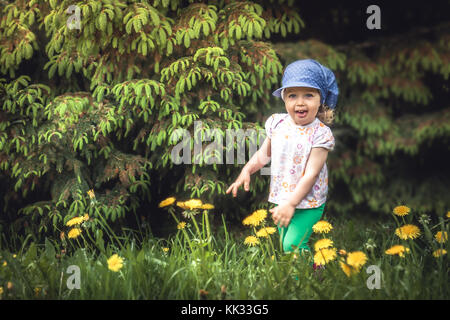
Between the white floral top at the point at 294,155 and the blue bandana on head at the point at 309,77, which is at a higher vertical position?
the blue bandana on head at the point at 309,77

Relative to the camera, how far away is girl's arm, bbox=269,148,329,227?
7.13 feet

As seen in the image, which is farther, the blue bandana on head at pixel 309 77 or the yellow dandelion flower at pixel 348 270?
the blue bandana on head at pixel 309 77

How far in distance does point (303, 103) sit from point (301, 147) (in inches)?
9.2

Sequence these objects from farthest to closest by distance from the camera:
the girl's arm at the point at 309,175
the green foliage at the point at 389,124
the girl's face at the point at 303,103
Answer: the green foliage at the point at 389,124 → the girl's face at the point at 303,103 → the girl's arm at the point at 309,175

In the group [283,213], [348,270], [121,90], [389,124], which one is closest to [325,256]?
[348,270]

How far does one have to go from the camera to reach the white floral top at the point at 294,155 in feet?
7.63

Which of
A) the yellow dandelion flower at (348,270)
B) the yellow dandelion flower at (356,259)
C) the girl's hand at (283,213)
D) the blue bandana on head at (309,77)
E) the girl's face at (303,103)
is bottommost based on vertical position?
the yellow dandelion flower at (348,270)

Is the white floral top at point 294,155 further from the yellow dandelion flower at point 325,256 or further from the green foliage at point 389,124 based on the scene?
the green foliage at point 389,124

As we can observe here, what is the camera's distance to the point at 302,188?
2.23 meters

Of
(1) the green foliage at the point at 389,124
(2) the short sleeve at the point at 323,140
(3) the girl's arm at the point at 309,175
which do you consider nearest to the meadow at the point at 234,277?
(3) the girl's arm at the point at 309,175

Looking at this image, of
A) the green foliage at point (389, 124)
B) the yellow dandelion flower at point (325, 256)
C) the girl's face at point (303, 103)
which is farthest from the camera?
the green foliage at point (389, 124)

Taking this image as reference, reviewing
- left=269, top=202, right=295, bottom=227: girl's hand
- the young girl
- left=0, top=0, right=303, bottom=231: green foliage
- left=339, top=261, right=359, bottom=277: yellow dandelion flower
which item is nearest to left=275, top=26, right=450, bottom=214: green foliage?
left=0, top=0, right=303, bottom=231: green foliage

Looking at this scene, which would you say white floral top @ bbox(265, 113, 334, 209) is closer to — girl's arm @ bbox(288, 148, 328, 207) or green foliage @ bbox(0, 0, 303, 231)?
girl's arm @ bbox(288, 148, 328, 207)
